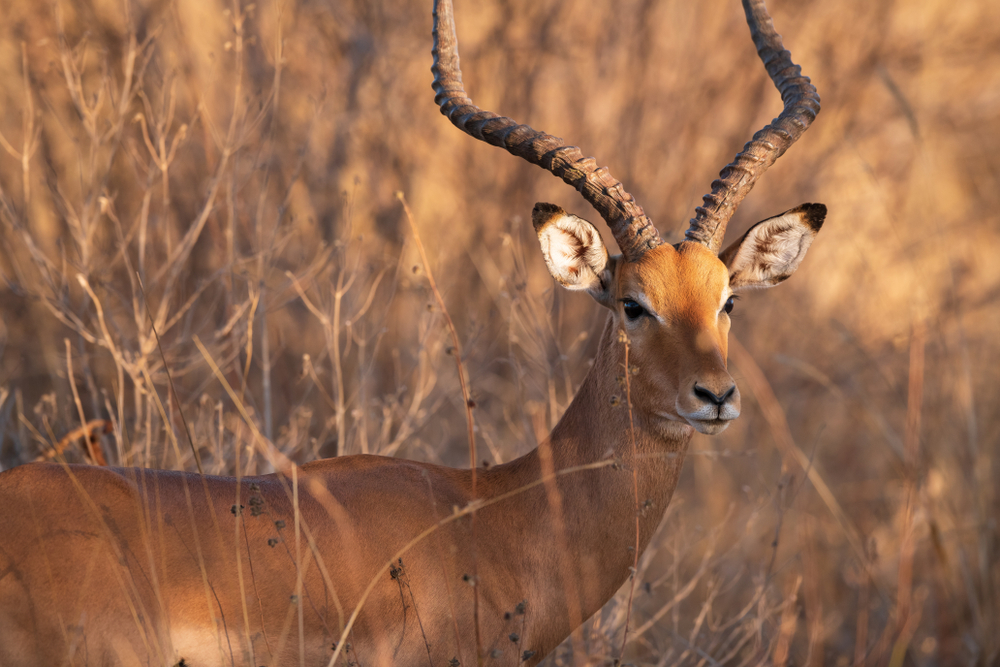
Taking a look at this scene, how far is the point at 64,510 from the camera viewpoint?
3520 mm

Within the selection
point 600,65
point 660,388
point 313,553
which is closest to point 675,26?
point 600,65

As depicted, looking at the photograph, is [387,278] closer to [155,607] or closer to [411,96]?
[411,96]

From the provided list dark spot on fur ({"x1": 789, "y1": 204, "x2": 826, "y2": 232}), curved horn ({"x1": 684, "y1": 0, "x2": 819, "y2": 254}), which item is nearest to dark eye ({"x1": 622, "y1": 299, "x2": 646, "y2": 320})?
curved horn ({"x1": 684, "y1": 0, "x2": 819, "y2": 254})

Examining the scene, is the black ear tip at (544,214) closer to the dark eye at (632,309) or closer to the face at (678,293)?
the face at (678,293)

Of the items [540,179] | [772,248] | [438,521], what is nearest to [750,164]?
[772,248]

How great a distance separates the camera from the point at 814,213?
4832mm

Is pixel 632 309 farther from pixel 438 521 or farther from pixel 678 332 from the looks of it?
pixel 438 521

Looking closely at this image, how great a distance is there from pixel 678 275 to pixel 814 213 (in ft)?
3.37

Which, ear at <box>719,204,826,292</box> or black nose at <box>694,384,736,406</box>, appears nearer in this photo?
black nose at <box>694,384,736,406</box>

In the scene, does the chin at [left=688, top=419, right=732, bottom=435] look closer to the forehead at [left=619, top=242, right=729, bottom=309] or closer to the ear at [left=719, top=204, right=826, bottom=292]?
the forehead at [left=619, top=242, right=729, bottom=309]

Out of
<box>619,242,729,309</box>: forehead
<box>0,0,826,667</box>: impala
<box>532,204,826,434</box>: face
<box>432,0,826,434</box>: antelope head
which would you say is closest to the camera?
<box>0,0,826,667</box>: impala

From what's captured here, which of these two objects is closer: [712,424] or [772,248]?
[712,424]

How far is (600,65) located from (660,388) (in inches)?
330

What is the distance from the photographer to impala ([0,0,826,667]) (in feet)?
11.2
